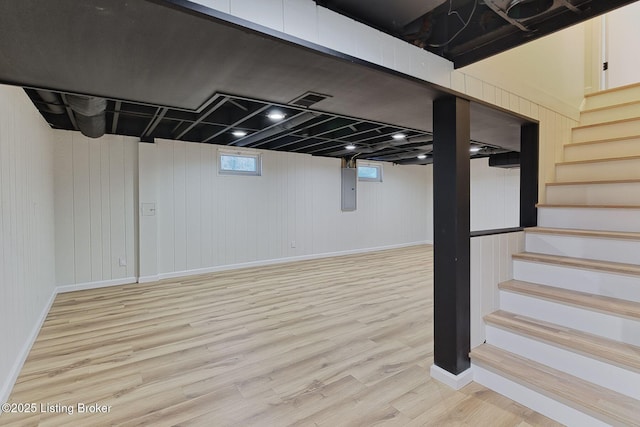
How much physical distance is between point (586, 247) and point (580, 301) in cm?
63

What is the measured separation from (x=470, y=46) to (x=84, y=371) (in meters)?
3.78

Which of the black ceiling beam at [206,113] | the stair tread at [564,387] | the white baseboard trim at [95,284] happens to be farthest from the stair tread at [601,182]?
the white baseboard trim at [95,284]

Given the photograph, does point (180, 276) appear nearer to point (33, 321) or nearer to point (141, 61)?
→ point (33, 321)

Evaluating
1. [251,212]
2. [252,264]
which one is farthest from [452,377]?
[251,212]

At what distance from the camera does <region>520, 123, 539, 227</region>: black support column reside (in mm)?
2926

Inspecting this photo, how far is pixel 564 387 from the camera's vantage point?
178 cm

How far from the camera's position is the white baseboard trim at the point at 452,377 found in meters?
2.12

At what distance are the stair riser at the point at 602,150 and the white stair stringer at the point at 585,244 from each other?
3.71 feet

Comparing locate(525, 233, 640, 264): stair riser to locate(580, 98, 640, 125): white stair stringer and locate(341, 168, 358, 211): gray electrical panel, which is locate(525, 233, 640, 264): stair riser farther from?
locate(341, 168, 358, 211): gray electrical panel

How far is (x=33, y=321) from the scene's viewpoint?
295cm

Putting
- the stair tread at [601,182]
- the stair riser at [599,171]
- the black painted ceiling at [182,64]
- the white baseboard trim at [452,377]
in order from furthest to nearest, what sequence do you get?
→ the stair riser at [599,171], the stair tread at [601,182], the white baseboard trim at [452,377], the black painted ceiling at [182,64]

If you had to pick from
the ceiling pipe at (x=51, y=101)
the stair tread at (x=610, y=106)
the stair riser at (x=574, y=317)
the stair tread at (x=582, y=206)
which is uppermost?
the ceiling pipe at (x=51, y=101)

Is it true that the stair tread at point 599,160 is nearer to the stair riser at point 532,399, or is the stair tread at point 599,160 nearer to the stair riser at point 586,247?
the stair riser at point 586,247

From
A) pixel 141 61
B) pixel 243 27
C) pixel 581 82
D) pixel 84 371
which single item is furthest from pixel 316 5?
pixel 581 82
